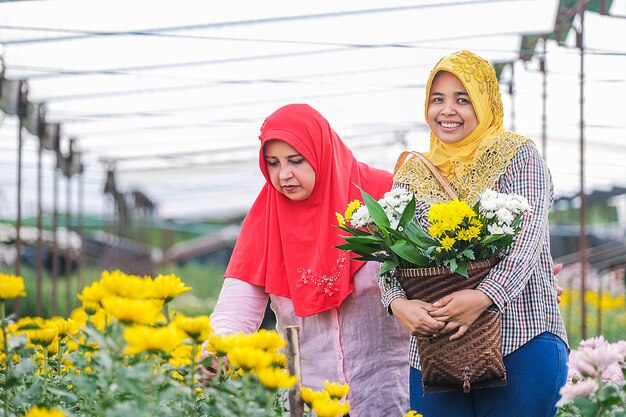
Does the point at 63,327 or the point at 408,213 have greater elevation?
the point at 408,213

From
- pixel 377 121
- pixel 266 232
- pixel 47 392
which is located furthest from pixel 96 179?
pixel 47 392

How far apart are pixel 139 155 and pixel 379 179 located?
361 inches

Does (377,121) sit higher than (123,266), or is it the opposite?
(377,121)

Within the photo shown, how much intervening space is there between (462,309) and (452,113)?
1.92 ft

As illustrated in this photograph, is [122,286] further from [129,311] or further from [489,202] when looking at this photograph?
[489,202]

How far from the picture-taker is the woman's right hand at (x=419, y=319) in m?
2.29

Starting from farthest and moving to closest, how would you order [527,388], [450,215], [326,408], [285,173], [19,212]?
[19,212] < [285,173] < [527,388] < [450,215] < [326,408]

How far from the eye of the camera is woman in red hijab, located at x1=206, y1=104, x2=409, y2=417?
2920mm

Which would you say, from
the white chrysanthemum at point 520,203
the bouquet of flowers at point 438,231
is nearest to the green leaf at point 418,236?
the bouquet of flowers at point 438,231

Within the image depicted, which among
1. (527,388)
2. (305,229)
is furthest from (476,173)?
(305,229)

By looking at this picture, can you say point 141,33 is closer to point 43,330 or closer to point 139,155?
point 43,330

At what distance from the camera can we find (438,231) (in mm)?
2174

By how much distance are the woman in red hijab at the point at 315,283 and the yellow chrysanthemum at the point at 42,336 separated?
34.2 inches

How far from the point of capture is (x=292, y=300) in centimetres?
298
